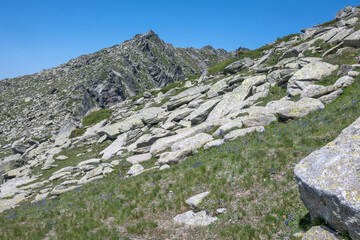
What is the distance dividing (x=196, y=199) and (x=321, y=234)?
6.55m

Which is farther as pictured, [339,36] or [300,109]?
[339,36]

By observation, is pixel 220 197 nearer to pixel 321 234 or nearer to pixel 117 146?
pixel 321 234

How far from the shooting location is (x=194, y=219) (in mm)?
10258

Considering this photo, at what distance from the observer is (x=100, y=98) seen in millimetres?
140375

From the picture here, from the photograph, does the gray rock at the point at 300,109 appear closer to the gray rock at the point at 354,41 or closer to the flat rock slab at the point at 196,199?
the flat rock slab at the point at 196,199

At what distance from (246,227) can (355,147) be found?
5.09 meters

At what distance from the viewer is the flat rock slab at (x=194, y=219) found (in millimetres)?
9866

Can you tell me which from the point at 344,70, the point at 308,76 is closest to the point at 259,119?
the point at 308,76

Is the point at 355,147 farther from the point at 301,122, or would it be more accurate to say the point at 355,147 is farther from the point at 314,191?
the point at 301,122

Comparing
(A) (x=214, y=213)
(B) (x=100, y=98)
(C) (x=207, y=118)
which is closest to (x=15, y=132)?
(B) (x=100, y=98)

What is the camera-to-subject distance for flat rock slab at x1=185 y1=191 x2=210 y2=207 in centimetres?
1105

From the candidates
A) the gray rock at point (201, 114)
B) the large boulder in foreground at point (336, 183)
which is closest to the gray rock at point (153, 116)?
the gray rock at point (201, 114)

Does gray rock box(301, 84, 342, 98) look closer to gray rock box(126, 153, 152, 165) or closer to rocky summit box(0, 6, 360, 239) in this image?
rocky summit box(0, 6, 360, 239)

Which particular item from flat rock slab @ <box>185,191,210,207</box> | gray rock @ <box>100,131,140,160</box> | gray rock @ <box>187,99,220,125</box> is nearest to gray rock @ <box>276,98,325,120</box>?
flat rock slab @ <box>185,191,210,207</box>
